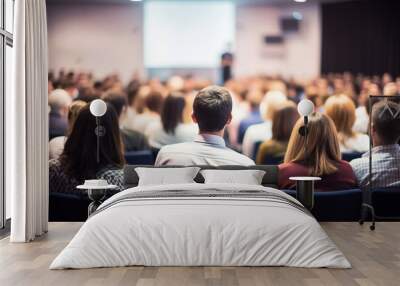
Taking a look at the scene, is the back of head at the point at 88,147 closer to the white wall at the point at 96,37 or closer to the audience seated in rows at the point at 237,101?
the audience seated in rows at the point at 237,101

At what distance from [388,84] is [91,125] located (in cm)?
385

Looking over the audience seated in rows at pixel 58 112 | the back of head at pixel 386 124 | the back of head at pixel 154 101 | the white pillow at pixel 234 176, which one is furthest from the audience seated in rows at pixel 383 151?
the audience seated in rows at pixel 58 112

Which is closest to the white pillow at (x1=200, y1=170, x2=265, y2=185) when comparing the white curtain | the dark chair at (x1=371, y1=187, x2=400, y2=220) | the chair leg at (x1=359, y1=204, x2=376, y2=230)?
the chair leg at (x1=359, y1=204, x2=376, y2=230)

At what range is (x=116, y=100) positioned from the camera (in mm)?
8422

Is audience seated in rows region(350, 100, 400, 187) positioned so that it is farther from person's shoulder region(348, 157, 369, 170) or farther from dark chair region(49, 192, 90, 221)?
dark chair region(49, 192, 90, 221)

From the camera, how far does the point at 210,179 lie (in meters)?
7.71

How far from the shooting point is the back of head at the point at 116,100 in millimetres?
8398

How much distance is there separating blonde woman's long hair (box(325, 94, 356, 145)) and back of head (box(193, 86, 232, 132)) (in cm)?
129

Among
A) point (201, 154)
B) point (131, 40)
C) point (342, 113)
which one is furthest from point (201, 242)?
point (131, 40)

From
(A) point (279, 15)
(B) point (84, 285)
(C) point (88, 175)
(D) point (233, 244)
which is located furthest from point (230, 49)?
(B) point (84, 285)

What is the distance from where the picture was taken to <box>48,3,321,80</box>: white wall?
27.7 feet

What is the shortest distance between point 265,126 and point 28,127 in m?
3.07

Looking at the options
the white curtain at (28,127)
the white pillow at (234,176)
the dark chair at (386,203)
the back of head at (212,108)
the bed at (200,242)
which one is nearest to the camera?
the bed at (200,242)

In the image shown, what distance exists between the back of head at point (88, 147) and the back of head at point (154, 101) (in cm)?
45
